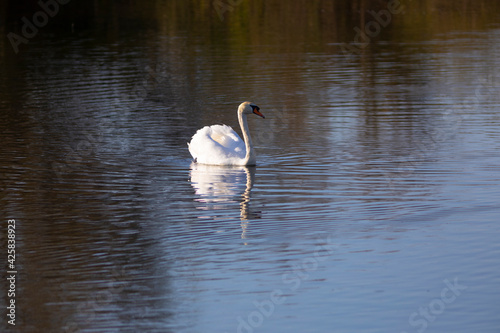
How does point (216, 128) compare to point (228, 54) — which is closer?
point (216, 128)

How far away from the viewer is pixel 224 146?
596 inches

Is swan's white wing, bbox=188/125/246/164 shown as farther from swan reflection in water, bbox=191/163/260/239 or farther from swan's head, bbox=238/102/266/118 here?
swan's head, bbox=238/102/266/118

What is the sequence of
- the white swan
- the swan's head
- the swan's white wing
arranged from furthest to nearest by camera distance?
the swan's head
the swan's white wing
the white swan

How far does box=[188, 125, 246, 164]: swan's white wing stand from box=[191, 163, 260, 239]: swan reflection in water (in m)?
0.13

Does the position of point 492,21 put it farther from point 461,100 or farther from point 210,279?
point 210,279

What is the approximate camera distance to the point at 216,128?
15406 mm

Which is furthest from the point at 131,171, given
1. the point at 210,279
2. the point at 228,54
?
the point at 228,54

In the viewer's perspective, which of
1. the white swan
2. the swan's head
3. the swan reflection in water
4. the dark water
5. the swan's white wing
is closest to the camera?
the dark water

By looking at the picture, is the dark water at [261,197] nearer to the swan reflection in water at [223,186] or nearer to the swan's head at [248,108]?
the swan reflection in water at [223,186]

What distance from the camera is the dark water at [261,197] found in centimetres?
827

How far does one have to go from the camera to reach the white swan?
1473cm

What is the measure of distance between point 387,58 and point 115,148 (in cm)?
1573

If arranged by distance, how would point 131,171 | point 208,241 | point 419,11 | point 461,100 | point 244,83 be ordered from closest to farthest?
point 208,241
point 131,171
point 461,100
point 244,83
point 419,11

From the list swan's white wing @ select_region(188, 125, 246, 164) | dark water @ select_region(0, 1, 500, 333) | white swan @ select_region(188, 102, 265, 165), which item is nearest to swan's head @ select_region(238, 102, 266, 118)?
white swan @ select_region(188, 102, 265, 165)
